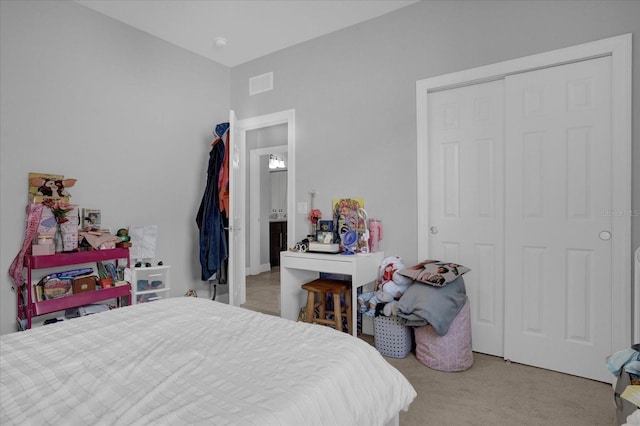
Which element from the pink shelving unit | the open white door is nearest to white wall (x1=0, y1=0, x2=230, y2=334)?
the pink shelving unit

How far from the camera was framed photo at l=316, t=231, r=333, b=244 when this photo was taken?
9.66 ft

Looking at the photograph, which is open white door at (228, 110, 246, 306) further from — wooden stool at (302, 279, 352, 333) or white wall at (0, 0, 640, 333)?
wooden stool at (302, 279, 352, 333)

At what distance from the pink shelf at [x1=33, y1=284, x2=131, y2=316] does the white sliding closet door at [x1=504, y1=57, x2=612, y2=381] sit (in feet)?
9.68

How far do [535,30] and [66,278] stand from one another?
3739mm

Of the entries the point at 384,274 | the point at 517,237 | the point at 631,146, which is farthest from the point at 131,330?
the point at 631,146

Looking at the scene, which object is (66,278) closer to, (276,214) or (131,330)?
(131,330)

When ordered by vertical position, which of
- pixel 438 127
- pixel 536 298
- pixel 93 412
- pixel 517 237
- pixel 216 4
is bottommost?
pixel 536 298

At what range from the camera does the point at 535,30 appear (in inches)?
90.7

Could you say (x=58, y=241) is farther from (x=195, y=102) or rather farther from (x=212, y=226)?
(x=195, y=102)

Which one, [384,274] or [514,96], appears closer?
[514,96]

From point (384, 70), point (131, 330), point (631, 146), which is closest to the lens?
point (131, 330)

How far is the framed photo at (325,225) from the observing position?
10.00 ft

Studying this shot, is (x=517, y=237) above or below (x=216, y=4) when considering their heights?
below

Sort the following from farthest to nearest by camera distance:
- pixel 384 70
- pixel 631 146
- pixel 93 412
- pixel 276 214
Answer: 1. pixel 276 214
2. pixel 384 70
3. pixel 631 146
4. pixel 93 412
